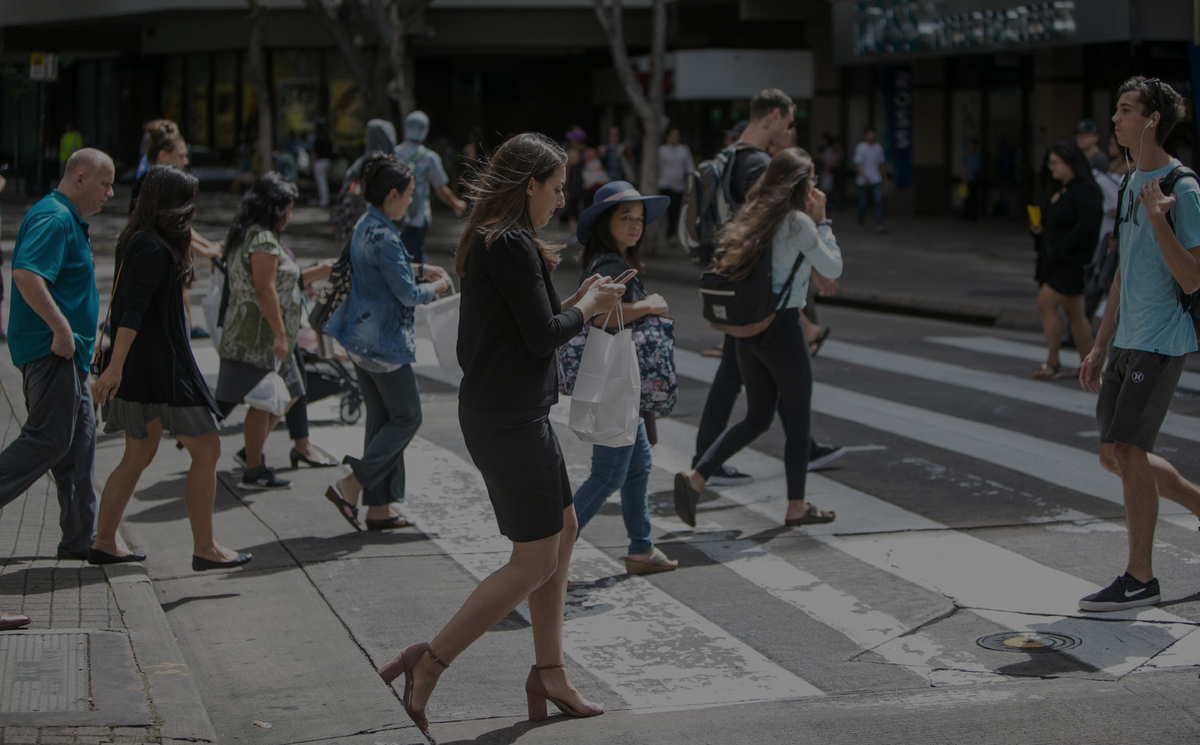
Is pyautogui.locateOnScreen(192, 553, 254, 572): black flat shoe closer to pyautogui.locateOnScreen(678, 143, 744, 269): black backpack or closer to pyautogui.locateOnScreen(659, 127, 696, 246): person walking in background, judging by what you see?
pyautogui.locateOnScreen(678, 143, 744, 269): black backpack

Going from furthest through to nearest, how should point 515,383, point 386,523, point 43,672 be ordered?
point 386,523 → point 43,672 → point 515,383

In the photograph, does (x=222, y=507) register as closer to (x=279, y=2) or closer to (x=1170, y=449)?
(x=1170, y=449)

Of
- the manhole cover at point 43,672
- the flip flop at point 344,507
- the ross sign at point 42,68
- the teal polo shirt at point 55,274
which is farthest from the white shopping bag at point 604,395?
the ross sign at point 42,68

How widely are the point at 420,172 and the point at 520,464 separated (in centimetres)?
1052

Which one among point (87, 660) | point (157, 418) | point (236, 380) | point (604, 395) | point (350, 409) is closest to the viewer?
point (87, 660)

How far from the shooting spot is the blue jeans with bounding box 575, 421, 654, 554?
5891mm

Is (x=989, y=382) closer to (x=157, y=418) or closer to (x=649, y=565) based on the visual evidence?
(x=649, y=565)

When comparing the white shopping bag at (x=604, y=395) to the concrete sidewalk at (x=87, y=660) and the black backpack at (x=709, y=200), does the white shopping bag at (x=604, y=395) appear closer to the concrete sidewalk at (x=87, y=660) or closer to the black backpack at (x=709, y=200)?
the concrete sidewalk at (x=87, y=660)

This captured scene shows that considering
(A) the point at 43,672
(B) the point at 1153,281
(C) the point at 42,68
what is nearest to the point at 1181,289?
(B) the point at 1153,281

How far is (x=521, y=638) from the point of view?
552cm

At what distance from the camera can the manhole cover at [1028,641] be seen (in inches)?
209

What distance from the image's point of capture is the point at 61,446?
228 inches

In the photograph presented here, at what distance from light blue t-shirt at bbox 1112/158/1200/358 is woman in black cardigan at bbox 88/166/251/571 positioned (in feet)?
12.3

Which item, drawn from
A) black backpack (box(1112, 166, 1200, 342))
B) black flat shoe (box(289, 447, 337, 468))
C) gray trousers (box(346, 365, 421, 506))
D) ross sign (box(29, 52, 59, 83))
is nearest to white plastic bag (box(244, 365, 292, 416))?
gray trousers (box(346, 365, 421, 506))
